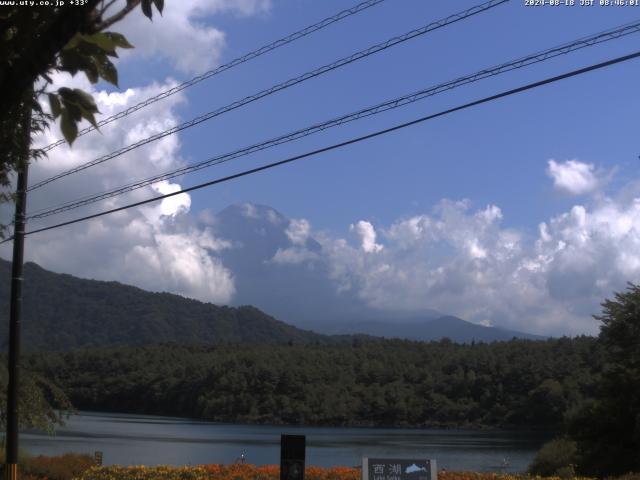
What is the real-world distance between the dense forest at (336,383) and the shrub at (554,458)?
150 ft

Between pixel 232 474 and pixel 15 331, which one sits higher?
pixel 15 331

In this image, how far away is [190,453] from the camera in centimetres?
4116

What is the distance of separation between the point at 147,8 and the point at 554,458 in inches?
961

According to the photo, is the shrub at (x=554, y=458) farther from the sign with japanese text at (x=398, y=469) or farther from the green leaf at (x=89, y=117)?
the green leaf at (x=89, y=117)

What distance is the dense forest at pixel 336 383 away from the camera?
78.2 metres

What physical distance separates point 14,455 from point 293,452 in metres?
6.33

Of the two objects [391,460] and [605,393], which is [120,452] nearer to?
[605,393]

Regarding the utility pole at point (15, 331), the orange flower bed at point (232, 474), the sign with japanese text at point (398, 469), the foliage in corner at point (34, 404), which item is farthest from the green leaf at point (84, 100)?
the foliage in corner at point (34, 404)

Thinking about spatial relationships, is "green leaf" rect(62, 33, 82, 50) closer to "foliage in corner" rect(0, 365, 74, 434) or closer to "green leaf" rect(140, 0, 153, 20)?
"green leaf" rect(140, 0, 153, 20)

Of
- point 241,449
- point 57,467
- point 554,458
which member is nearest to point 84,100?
point 57,467

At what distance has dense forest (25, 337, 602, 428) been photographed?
78.2 metres

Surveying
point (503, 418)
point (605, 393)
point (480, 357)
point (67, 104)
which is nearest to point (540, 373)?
point (503, 418)

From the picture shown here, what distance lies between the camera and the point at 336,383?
96.9 m

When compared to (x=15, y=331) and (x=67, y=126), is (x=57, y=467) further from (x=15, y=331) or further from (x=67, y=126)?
(x=67, y=126)
